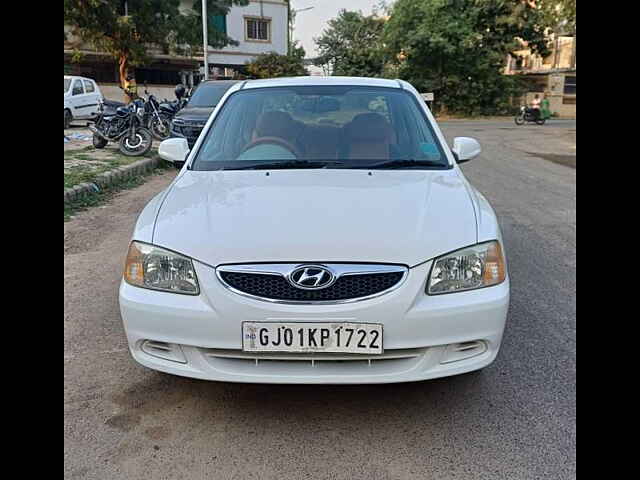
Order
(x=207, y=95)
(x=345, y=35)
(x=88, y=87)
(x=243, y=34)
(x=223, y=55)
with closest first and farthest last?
(x=207, y=95) → (x=88, y=87) → (x=223, y=55) → (x=243, y=34) → (x=345, y=35)

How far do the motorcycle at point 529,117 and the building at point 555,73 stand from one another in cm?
923

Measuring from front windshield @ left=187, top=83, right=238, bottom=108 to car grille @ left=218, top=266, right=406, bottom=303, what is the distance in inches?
388

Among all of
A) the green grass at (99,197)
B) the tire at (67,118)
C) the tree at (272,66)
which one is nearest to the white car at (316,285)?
the green grass at (99,197)

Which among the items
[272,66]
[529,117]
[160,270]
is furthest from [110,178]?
[272,66]

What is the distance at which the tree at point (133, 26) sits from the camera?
2167 centimetres

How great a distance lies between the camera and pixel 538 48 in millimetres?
33375

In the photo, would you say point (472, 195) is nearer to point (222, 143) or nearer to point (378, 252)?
point (378, 252)

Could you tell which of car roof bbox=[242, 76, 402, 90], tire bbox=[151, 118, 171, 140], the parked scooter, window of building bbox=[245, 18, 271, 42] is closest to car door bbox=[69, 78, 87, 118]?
the parked scooter

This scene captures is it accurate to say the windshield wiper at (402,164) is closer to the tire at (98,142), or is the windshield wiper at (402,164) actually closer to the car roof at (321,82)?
the car roof at (321,82)

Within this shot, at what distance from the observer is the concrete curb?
23.7 feet

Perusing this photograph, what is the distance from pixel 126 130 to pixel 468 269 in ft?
32.7

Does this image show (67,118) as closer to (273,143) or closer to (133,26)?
(133,26)

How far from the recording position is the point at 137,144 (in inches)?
434
